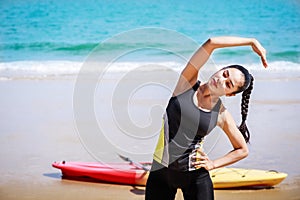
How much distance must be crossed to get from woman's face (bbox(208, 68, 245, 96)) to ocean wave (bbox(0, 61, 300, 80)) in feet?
28.4

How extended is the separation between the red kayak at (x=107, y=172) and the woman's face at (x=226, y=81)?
2.50 meters

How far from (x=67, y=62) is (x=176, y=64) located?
3144 millimetres

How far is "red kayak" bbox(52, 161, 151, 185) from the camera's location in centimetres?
532

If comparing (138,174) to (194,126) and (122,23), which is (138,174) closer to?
(194,126)

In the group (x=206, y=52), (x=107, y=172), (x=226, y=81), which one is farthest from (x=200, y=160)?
(x=107, y=172)

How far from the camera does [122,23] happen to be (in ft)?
69.2

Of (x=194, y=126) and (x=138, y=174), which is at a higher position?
(x=194, y=126)

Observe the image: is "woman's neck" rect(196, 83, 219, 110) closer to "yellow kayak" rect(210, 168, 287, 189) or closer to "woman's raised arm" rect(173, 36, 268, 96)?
"woman's raised arm" rect(173, 36, 268, 96)

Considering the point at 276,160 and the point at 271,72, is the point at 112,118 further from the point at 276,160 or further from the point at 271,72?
the point at 271,72

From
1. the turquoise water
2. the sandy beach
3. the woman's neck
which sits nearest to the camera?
the woman's neck

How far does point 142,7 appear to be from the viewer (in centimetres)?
2273

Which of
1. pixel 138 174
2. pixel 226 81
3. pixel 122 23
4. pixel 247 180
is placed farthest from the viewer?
pixel 122 23

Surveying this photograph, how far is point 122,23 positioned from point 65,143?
14.7 metres

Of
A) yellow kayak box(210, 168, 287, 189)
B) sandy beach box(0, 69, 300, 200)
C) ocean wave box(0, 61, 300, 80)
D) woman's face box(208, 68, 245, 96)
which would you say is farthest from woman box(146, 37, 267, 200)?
ocean wave box(0, 61, 300, 80)
